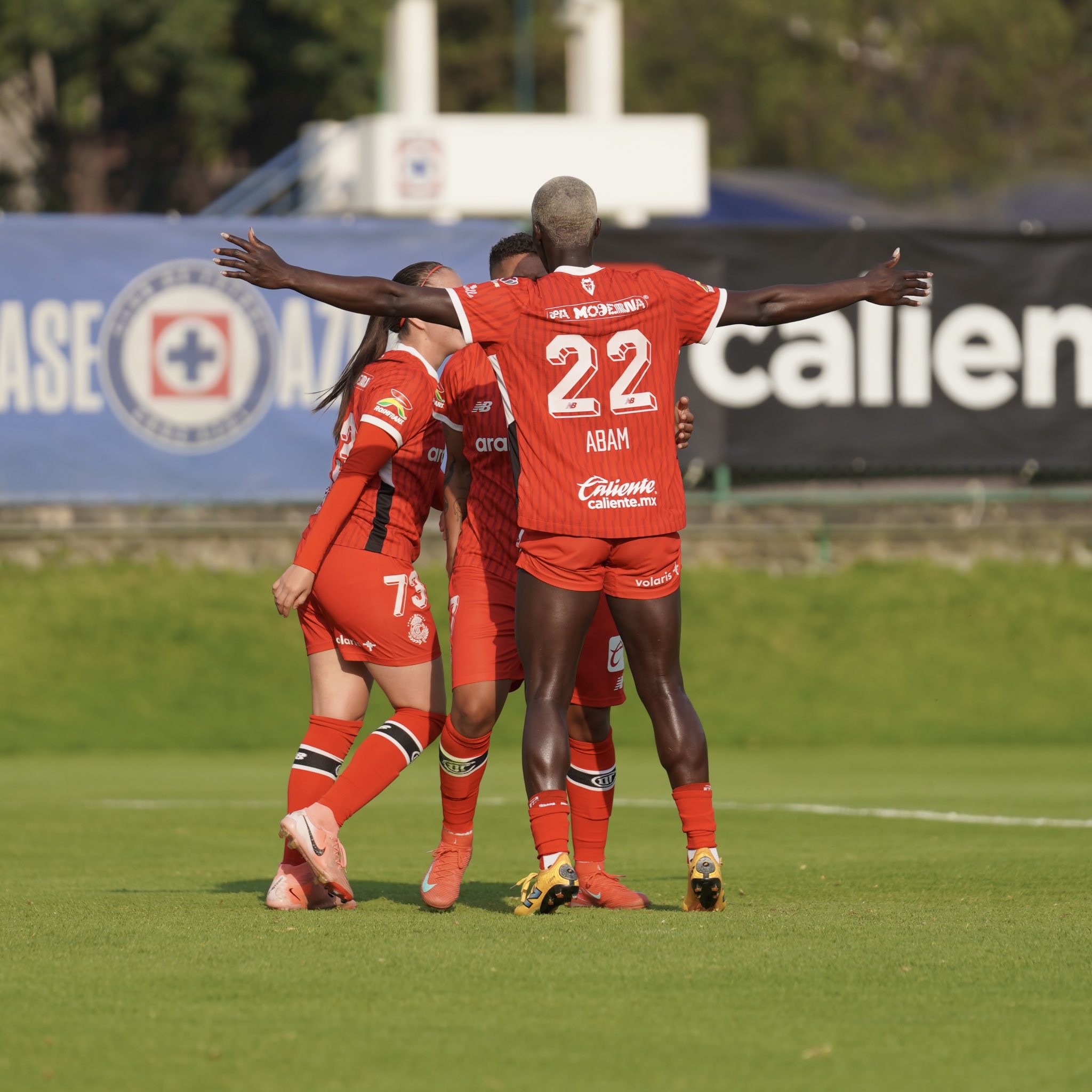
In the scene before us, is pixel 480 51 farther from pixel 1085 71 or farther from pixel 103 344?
pixel 103 344

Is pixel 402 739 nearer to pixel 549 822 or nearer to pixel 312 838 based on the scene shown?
pixel 312 838

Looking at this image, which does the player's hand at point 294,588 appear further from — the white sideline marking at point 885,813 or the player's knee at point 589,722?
the white sideline marking at point 885,813

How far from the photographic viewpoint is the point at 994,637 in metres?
15.7

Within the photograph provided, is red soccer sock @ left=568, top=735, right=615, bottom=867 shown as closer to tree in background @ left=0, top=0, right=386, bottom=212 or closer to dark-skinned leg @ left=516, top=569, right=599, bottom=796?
dark-skinned leg @ left=516, top=569, right=599, bottom=796

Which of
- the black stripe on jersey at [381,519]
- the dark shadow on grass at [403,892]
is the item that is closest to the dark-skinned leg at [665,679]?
the dark shadow on grass at [403,892]

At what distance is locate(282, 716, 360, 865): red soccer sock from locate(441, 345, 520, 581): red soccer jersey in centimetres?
73

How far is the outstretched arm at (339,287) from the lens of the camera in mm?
5547

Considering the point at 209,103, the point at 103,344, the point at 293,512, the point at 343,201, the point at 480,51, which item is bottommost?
the point at 293,512

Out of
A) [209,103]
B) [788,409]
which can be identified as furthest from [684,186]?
[209,103]

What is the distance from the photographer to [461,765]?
6441 millimetres

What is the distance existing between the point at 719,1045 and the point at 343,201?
773 inches

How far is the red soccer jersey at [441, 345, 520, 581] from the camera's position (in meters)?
6.45

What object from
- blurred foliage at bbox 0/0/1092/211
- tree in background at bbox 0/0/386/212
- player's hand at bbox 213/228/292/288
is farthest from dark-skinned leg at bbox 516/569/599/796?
blurred foliage at bbox 0/0/1092/211

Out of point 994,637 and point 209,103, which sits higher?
point 209,103
